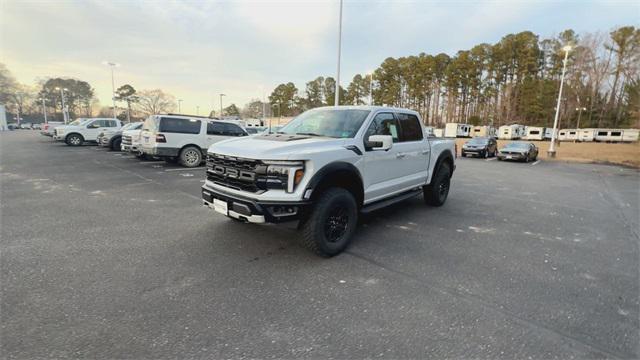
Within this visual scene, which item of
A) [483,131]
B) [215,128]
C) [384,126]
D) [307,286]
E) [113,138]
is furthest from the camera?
[483,131]

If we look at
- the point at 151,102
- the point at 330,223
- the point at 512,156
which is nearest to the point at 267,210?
the point at 330,223

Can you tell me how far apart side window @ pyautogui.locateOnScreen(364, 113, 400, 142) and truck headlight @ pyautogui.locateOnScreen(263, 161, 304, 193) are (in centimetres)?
137

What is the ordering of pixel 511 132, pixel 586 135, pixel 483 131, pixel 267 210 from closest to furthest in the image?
pixel 267 210 → pixel 511 132 → pixel 586 135 → pixel 483 131

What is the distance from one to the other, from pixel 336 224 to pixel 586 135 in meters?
61.8

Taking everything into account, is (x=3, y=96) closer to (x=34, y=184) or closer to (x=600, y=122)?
(x=34, y=184)

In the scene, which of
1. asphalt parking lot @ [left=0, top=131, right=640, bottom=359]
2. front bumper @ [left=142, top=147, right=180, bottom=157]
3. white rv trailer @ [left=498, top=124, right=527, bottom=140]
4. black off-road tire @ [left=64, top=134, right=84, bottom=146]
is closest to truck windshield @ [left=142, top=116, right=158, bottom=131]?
front bumper @ [left=142, top=147, right=180, bottom=157]

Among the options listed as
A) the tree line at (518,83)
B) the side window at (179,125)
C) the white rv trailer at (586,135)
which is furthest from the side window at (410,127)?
the white rv trailer at (586,135)

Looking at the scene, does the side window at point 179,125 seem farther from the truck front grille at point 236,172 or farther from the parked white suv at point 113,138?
the truck front grille at point 236,172

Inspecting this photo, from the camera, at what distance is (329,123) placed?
15.5 feet

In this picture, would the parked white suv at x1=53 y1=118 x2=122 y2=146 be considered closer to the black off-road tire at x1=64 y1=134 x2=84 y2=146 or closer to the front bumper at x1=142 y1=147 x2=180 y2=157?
the black off-road tire at x1=64 y1=134 x2=84 y2=146

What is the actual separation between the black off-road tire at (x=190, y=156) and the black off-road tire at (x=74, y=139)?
12.4 meters

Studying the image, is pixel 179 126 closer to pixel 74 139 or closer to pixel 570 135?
pixel 74 139

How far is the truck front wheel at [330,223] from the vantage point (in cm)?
360

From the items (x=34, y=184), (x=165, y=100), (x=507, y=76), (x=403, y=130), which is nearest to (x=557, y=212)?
(x=403, y=130)
